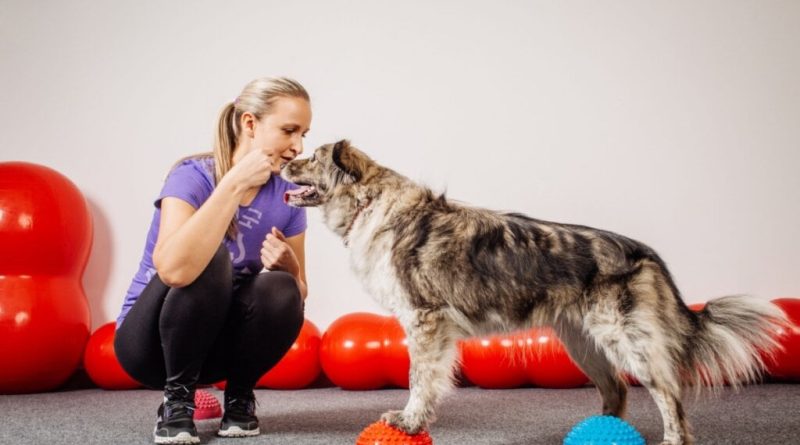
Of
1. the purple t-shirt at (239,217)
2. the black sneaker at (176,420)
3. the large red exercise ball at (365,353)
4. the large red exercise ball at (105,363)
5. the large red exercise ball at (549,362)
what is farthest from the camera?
the large red exercise ball at (105,363)

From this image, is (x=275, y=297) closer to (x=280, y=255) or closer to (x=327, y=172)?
(x=280, y=255)

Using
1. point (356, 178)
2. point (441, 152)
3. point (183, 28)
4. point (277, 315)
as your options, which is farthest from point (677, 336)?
point (183, 28)

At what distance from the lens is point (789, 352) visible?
13.1 feet

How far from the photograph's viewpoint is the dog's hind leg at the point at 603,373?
2.71 meters

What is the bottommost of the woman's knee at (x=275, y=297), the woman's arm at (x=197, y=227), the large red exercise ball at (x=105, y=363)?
the large red exercise ball at (x=105, y=363)

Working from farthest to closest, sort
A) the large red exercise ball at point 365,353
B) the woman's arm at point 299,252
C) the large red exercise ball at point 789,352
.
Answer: the large red exercise ball at point 365,353 → the large red exercise ball at point 789,352 → the woman's arm at point 299,252

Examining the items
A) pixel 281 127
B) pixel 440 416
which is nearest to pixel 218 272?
pixel 281 127

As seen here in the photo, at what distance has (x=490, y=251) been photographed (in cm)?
253

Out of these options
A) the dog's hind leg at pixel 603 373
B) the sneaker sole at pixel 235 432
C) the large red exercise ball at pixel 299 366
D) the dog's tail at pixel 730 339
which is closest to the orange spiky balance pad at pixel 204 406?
the sneaker sole at pixel 235 432

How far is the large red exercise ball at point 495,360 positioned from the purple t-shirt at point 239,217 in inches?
62.9

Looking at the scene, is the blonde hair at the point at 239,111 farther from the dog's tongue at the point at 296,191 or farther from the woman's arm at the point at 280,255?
the dog's tongue at the point at 296,191

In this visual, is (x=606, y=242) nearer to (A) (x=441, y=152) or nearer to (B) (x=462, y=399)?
(B) (x=462, y=399)

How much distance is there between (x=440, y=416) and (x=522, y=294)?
1031 millimetres

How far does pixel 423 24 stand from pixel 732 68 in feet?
7.38
